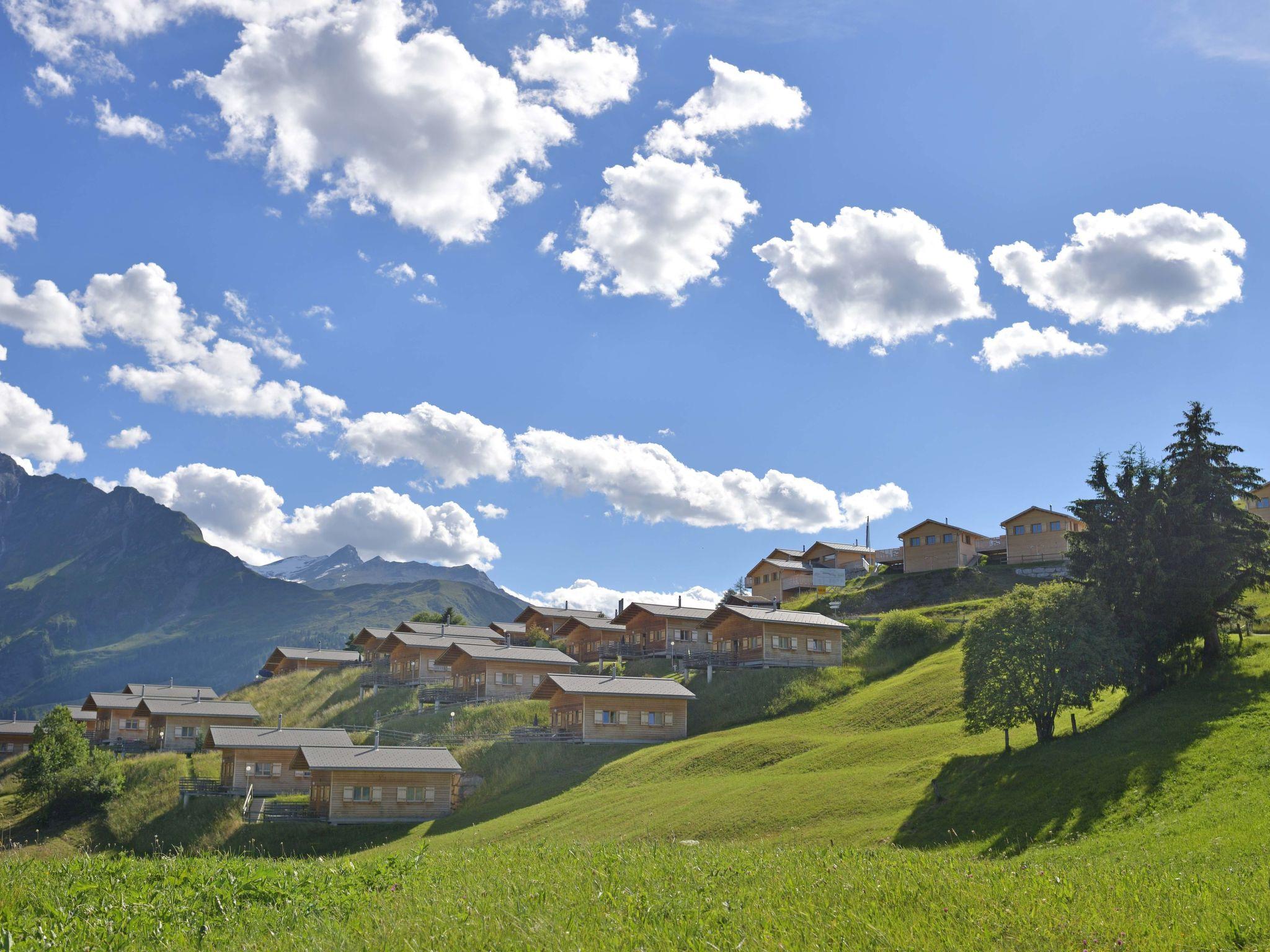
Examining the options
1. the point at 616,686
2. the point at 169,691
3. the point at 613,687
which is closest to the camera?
the point at 613,687

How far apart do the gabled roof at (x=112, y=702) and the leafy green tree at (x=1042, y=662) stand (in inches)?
3176

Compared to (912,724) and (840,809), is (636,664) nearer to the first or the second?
(912,724)

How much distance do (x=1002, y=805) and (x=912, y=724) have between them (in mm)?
18551

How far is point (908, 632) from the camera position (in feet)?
221

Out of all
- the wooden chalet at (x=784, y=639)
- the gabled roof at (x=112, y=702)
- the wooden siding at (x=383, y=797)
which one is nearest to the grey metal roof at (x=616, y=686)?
the wooden chalet at (x=784, y=639)

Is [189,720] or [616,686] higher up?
[616,686]

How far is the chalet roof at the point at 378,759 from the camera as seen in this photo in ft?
177

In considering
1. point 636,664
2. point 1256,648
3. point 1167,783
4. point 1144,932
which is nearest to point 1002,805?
point 1167,783

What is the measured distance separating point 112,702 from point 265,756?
40262 mm

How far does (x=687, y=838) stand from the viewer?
115ft

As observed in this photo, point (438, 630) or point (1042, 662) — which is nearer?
point (1042, 662)

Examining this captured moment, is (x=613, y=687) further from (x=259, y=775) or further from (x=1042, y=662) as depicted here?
(x=1042, y=662)

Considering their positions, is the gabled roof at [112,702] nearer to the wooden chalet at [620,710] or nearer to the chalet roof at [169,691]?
the chalet roof at [169,691]

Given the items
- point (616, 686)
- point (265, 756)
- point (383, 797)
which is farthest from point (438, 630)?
point (383, 797)
